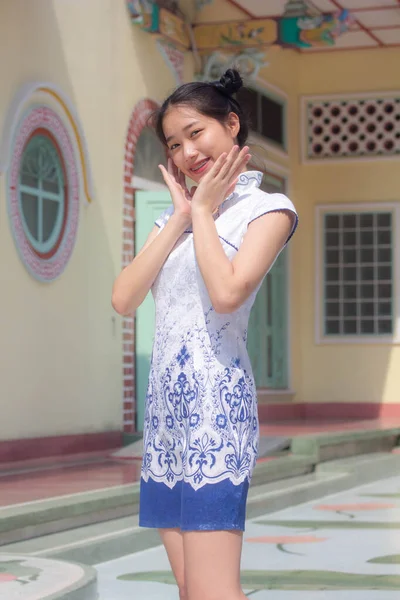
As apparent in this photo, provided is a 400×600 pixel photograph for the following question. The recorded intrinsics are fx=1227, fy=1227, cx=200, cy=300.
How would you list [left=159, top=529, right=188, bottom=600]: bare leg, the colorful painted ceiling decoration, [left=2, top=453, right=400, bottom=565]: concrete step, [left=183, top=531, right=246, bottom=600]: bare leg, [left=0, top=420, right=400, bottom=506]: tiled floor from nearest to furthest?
[left=183, top=531, right=246, bottom=600]: bare leg
[left=159, top=529, right=188, bottom=600]: bare leg
[left=2, top=453, right=400, bottom=565]: concrete step
[left=0, top=420, right=400, bottom=506]: tiled floor
the colorful painted ceiling decoration

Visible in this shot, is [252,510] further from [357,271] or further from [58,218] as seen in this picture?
[357,271]

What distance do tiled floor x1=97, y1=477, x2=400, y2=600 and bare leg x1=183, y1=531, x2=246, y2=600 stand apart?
2.26 metres

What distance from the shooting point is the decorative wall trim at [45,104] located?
7.26m

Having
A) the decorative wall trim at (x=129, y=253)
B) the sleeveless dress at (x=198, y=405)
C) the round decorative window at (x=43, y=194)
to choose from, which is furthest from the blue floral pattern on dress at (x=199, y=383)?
the decorative wall trim at (x=129, y=253)

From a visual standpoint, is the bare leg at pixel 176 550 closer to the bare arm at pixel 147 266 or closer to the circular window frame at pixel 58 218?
the bare arm at pixel 147 266

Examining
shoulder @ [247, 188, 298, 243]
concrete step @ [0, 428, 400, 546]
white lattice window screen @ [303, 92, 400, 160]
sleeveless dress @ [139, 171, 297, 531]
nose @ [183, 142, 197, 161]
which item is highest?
white lattice window screen @ [303, 92, 400, 160]

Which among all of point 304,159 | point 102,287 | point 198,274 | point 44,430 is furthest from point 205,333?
point 304,159

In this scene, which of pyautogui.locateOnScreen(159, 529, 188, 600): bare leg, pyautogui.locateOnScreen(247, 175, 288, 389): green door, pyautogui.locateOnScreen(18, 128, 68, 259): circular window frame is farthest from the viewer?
pyautogui.locateOnScreen(247, 175, 288, 389): green door

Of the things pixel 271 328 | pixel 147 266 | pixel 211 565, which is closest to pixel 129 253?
pixel 271 328

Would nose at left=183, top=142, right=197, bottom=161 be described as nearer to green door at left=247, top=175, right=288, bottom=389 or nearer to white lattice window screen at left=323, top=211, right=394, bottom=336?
green door at left=247, top=175, right=288, bottom=389

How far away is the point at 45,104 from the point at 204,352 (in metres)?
6.04

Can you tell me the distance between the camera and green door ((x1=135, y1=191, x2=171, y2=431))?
898 centimetres

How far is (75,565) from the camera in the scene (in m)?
4.02

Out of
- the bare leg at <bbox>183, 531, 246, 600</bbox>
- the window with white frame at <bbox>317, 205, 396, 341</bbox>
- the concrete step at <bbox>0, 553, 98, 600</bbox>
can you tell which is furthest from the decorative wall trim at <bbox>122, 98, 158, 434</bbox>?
the bare leg at <bbox>183, 531, 246, 600</bbox>
